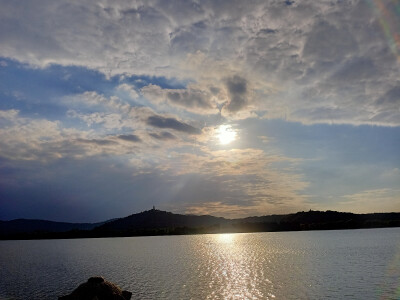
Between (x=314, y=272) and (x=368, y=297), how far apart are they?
25207 mm

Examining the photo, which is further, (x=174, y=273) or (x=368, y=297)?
(x=174, y=273)

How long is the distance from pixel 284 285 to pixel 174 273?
28.1 m

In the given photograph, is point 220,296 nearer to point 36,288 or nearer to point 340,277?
point 340,277

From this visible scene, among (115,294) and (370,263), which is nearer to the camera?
(115,294)

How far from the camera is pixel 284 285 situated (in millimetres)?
55438

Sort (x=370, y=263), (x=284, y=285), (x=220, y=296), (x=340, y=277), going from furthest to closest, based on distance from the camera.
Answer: (x=370, y=263) < (x=340, y=277) < (x=284, y=285) < (x=220, y=296)

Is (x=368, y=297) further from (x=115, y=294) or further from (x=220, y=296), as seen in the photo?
(x=115, y=294)

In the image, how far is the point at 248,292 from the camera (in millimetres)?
51469

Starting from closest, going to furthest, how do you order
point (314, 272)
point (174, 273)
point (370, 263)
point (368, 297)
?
point (368, 297)
point (314, 272)
point (174, 273)
point (370, 263)

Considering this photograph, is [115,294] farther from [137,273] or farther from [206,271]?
[206,271]

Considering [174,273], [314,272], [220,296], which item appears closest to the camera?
[220,296]

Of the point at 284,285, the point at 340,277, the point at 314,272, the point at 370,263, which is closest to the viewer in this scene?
the point at 284,285

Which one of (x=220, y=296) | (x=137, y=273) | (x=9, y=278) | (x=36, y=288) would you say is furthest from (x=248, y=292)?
(x=9, y=278)

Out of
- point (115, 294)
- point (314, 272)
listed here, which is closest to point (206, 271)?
point (314, 272)
